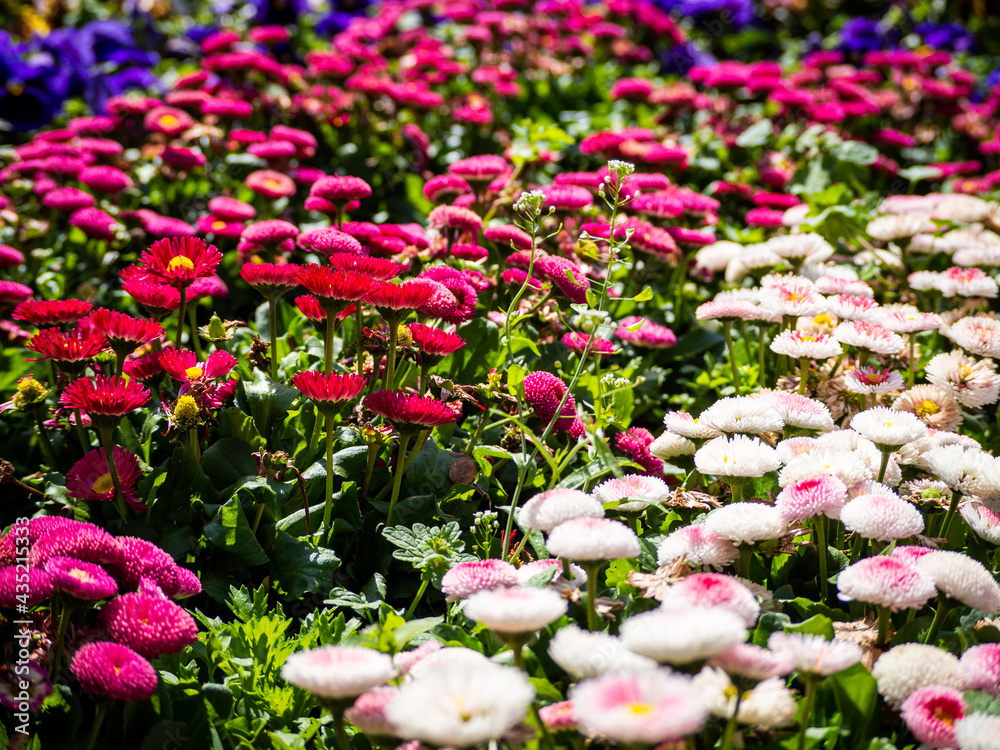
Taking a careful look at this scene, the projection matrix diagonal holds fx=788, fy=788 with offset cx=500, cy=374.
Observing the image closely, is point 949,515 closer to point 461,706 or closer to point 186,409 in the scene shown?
point 461,706

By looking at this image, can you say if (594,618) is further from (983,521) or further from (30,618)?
(30,618)

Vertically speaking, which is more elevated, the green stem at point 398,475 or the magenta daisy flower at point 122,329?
the magenta daisy flower at point 122,329

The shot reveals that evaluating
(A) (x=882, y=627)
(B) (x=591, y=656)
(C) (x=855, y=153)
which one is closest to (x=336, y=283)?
(B) (x=591, y=656)

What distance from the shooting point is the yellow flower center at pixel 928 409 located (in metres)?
2.15

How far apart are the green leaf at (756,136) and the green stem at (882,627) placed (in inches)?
122

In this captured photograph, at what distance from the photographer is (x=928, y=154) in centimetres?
493

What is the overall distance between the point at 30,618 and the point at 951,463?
1.80 m

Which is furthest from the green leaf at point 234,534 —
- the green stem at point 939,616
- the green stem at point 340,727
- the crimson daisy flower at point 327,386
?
the green stem at point 939,616

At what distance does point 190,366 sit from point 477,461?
72cm

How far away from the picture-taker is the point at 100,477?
5.64ft

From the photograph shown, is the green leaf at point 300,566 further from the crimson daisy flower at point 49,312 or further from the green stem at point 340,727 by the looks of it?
the crimson daisy flower at point 49,312

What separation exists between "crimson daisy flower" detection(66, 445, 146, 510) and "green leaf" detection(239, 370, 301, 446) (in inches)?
12.1

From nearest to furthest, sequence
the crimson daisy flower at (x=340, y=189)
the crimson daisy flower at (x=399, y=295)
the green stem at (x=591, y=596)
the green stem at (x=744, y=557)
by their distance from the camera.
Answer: the green stem at (x=591, y=596) < the green stem at (x=744, y=557) < the crimson daisy flower at (x=399, y=295) < the crimson daisy flower at (x=340, y=189)

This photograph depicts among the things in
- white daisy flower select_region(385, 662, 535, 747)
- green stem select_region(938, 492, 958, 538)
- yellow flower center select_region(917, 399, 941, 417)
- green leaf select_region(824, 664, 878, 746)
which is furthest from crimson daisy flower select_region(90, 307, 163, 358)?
yellow flower center select_region(917, 399, 941, 417)
